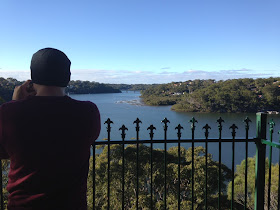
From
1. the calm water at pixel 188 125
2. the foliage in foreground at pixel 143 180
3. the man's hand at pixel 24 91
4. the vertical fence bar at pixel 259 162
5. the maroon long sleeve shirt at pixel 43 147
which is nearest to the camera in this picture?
the maroon long sleeve shirt at pixel 43 147

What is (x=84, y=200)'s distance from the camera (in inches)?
43.8

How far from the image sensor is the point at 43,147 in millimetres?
942

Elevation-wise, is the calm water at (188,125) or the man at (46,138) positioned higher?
the man at (46,138)

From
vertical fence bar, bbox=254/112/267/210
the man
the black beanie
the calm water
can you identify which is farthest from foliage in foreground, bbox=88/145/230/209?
the black beanie

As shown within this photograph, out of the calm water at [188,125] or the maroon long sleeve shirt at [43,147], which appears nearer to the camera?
the maroon long sleeve shirt at [43,147]

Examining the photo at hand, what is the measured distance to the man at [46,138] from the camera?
0.93m

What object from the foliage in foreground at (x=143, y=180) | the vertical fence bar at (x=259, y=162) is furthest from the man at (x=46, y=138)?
the foliage in foreground at (x=143, y=180)

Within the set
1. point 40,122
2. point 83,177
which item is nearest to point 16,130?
point 40,122

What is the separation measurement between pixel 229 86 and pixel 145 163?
164 ft

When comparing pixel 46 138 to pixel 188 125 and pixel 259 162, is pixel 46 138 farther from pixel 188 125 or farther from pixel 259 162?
pixel 188 125

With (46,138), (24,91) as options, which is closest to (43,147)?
(46,138)

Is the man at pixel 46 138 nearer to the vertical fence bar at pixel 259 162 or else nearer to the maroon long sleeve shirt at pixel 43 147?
the maroon long sleeve shirt at pixel 43 147

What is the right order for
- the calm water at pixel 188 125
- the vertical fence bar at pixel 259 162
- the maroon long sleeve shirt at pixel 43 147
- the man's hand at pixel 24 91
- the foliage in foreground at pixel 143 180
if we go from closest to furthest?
the maroon long sleeve shirt at pixel 43 147, the man's hand at pixel 24 91, the vertical fence bar at pixel 259 162, the foliage in foreground at pixel 143 180, the calm water at pixel 188 125

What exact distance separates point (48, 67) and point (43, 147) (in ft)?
1.03
